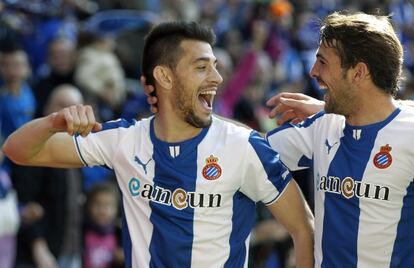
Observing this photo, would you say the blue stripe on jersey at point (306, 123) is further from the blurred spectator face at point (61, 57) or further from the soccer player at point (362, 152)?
the blurred spectator face at point (61, 57)

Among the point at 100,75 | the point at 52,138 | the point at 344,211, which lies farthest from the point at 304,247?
the point at 100,75

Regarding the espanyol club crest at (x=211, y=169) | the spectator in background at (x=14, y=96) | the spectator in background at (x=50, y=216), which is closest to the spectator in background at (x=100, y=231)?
the spectator in background at (x=50, y=216)

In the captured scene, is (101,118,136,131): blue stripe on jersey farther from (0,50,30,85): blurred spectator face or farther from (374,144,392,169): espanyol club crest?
(0,50,30,85): blurred spectator face

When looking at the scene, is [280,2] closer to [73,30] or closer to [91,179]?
[73,30]

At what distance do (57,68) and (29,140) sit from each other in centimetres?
535

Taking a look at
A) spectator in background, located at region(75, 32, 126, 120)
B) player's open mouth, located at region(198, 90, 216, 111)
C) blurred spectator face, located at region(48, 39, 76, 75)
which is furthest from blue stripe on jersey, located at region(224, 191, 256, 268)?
blurred spectator face, located at region(48, 39, 76, 75)

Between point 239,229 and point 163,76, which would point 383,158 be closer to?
point 239,229

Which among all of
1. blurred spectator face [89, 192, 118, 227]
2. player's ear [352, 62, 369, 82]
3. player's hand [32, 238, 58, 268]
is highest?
player's ear [352, 62, 369, 82]

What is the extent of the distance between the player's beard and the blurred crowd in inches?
68.3

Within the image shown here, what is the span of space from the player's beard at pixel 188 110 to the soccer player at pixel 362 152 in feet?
2.25

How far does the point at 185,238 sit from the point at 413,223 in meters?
1.27

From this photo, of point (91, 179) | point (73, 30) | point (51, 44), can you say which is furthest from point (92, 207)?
point (73, 30)

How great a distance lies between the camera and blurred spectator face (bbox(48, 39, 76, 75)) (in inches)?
440

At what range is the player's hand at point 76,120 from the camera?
18.1 feet
